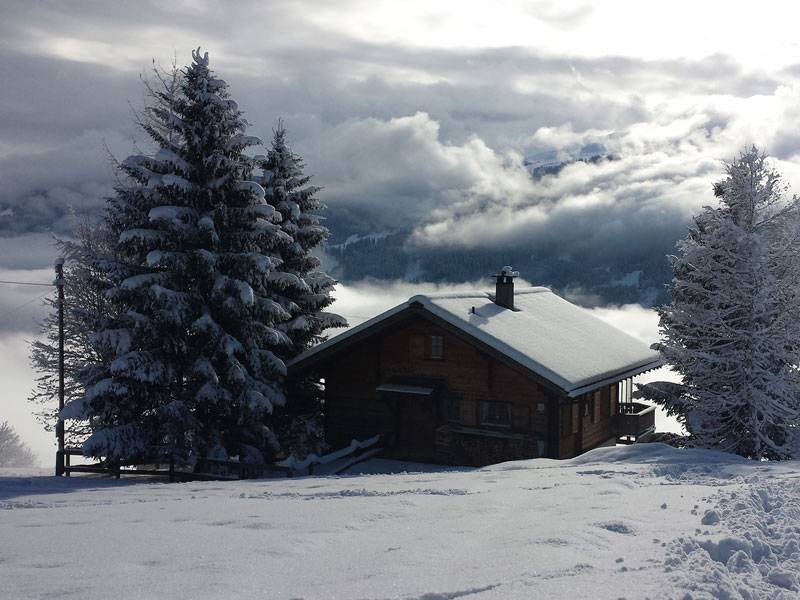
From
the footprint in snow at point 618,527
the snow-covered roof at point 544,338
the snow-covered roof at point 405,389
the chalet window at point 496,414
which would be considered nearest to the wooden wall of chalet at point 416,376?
the chalet window at point 496,414

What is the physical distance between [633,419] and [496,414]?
7961 mm

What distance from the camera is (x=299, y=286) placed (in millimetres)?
25781

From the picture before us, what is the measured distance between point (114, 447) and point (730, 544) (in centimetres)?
1829

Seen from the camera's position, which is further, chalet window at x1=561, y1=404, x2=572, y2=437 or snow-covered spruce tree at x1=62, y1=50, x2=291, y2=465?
chalet window at x1=561, y1=404, x2=572, y2=437

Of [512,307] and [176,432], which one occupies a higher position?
[512,307]

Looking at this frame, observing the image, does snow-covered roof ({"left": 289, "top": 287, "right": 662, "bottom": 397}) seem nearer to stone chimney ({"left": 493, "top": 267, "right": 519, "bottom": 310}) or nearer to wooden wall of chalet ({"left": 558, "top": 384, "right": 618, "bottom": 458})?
stone chimney ({"left": 493, "top": 267, "right": 519, "bottom": 310})

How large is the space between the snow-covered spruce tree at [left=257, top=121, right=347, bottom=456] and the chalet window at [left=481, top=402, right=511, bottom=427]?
6.12 meters

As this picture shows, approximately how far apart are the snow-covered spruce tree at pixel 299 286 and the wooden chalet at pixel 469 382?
3.40 ft

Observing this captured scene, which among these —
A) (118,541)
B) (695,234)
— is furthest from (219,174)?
(695,234)

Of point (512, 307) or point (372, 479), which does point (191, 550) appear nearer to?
point (372, 479)

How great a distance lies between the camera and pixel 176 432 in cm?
2159

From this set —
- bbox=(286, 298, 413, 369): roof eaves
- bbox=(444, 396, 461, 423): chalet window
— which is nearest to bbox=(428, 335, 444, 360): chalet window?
bbox=(444, 396, 461, 423): chalet window

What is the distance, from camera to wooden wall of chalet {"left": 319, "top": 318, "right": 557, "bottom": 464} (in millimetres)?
23672

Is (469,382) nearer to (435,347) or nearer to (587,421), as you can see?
Result: (435,347)
